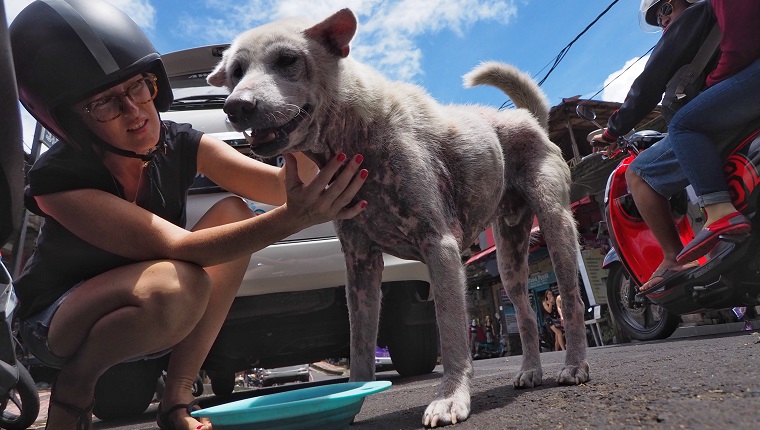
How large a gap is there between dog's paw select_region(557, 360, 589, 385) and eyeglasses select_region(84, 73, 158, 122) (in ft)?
7.45

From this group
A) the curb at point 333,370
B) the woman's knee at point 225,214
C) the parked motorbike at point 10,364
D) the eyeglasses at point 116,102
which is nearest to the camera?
the parked motorbike at point 10,364

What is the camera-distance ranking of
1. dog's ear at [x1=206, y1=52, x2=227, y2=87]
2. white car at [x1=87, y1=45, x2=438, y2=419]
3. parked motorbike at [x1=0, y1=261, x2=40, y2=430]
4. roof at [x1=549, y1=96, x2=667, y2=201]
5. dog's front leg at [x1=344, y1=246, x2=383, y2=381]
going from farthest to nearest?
roof at [x1=549, y1=96, x2=667, y2=201] < white car at [x1=87, y1=45, x2=438, y2=419] < dog's ear at [x1=206, y1=52, x2=227, y2=87] < dog's front leg at [x1=344, y1=246, x2=383, y2=381] < parked motorbike at [x1=0, y1=261, x2=40, y2=430]

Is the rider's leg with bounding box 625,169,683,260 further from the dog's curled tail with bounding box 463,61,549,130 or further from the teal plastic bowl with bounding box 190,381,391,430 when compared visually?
the teal plastic bowl with bounding box 190,381,391,430

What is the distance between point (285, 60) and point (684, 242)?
416 cm

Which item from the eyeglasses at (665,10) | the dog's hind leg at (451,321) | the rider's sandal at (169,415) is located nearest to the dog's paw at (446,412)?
the dog's hind leg at (451,321)

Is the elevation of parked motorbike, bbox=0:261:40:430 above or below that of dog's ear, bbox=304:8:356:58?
below

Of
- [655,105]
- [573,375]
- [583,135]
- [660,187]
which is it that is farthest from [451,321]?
[583,135]

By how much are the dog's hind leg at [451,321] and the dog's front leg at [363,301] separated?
0.33 metres

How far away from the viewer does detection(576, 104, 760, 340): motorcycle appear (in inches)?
144

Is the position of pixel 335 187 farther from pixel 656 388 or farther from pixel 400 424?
pixel 656 388

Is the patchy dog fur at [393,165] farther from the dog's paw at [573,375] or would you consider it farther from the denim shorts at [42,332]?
the denim shorts at [42,332]

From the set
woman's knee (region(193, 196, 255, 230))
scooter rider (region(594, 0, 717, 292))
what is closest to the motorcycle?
scooter rider (region(594, 0, 717, 292))

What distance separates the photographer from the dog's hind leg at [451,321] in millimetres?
2061

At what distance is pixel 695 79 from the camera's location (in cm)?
382
